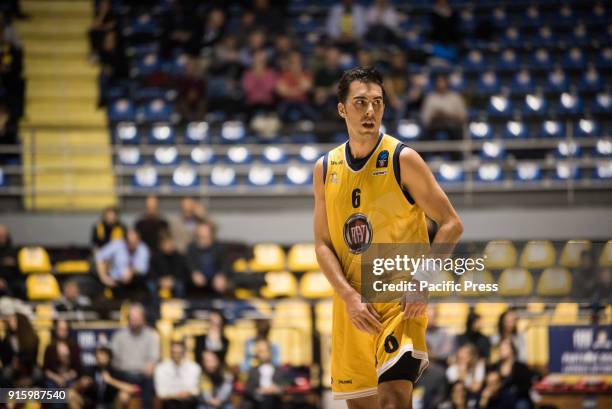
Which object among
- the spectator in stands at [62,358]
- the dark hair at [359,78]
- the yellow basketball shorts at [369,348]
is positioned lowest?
the spectator in stands at [62,358]

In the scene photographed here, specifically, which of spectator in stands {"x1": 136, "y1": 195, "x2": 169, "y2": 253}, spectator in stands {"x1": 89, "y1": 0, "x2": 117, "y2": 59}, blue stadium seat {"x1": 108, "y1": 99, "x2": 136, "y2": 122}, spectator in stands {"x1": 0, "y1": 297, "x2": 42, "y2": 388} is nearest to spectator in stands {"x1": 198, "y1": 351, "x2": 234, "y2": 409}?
spectator in stands {"x1": 0, "y1": 297, "x2": 42, "y2": 388}

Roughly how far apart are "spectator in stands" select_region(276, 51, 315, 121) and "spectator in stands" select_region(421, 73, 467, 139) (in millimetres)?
1658

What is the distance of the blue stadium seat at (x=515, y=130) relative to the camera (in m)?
14.2

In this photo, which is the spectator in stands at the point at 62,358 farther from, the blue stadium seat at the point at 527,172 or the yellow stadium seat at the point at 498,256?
the blue stadium seat at the point at 527,172

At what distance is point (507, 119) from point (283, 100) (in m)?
3.23

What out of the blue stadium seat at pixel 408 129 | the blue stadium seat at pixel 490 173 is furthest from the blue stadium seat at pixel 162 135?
the blue stadium seat at pixel 490 173

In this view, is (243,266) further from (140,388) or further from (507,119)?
(507,119)

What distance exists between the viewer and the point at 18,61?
15.4 meters

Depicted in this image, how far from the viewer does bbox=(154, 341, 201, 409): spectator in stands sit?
980cm

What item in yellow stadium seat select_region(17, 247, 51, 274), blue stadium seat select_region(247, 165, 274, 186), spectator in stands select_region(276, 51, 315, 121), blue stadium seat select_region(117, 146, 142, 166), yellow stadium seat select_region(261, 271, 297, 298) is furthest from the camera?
spectator in stands select_region(276, 51, 315, 121)

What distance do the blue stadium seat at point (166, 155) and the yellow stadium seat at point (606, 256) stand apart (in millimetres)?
9142

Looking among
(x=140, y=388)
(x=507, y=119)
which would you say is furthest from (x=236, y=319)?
(x=507, y=119)

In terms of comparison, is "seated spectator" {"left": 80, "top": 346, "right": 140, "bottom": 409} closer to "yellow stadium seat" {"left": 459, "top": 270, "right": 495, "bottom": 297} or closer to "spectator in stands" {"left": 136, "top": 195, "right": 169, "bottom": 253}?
"spectator in stands" {"left": 136, "top": 195, "right": 169, "bottom": 253}

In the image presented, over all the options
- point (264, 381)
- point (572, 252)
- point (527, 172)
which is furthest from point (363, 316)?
point (527, 172)
